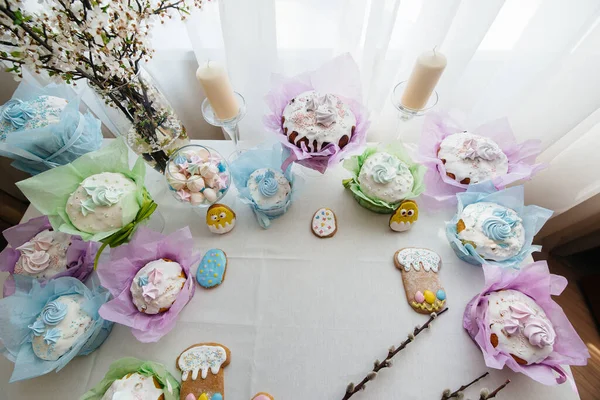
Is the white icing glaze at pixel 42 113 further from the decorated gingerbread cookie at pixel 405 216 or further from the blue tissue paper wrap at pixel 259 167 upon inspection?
the decorated gingerbread cookie at pixel 405 216

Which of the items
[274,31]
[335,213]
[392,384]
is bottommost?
[392,384]

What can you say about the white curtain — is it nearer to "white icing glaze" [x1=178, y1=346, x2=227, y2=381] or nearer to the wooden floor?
Answer: the wooden floor

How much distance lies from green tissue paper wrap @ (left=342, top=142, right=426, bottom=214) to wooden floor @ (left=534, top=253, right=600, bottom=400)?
43.1 inches

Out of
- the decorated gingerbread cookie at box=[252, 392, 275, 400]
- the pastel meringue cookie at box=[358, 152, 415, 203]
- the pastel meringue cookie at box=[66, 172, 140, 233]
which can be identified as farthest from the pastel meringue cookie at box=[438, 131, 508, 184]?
the pastel meringue cookie at box=[66, 172, 140, 233]

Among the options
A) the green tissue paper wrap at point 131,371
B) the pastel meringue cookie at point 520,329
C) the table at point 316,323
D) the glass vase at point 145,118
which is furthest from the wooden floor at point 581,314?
the glass vase at point 145,118

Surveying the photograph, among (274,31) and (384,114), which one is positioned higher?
(274,31)

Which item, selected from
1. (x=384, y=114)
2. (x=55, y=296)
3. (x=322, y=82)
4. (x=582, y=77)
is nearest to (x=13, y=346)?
(x=55, y=296)

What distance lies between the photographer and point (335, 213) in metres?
1.02

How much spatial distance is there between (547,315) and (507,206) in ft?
0.92

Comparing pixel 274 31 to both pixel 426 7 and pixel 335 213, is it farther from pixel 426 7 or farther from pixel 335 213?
pixel 335 213

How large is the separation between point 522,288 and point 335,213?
20.3 inches

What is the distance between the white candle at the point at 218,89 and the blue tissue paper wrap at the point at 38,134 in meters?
0.35

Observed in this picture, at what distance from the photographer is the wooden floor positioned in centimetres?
131

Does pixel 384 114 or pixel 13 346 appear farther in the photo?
pixel 384 114
